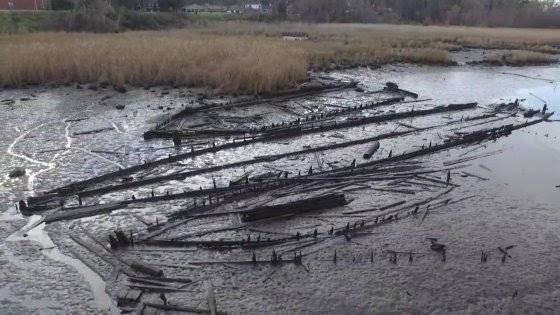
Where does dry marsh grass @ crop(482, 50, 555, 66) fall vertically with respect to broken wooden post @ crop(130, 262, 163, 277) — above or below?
above

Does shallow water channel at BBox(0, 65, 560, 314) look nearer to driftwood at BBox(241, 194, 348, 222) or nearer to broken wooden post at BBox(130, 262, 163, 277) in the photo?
broken wooden post at BBox(130, 262, 163, 277)

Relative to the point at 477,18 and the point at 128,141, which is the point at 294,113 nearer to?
the point at 128,141

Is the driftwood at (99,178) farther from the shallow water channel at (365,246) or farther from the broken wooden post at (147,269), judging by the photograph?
the broken wooden post at (147,269)

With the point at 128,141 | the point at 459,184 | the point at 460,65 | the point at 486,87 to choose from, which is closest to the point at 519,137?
the point at 459,184

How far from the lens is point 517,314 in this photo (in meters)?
5.81

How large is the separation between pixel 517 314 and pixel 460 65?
24.9 metres

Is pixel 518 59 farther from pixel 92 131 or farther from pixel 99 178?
pixel 99 178

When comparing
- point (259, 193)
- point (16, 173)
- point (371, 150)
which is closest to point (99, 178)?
point (16, 173)

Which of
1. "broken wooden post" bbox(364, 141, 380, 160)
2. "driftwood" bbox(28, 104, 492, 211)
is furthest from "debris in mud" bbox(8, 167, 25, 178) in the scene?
"broken wooden post" bbox(364, 141, 380, 160)

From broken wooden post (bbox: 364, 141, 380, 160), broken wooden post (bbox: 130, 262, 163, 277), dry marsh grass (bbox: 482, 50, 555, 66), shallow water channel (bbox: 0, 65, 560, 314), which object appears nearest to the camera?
shallow water channel (bbox: 0, 65, 560, 314)

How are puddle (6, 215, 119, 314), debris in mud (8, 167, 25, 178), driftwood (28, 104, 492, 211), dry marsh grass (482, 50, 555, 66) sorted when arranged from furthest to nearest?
dry marsh grass (482, 50, 555, 66) < debris in mud (8, 167, 25, 178) < driftwood (28, 104, 492, 211) < puddle (6, 215, 119, 314)

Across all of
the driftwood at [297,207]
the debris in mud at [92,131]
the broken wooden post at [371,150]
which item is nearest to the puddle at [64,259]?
the driftwood at [297,207]

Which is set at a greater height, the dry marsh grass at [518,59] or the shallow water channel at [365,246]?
the dry marsh grass at [518,59]

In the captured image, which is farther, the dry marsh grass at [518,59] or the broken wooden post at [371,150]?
the dry marsh grass at [518,59]
